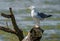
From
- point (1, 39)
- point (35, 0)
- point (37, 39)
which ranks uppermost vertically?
point (37, 39)

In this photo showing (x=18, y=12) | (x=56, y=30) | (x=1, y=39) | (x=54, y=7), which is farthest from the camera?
(x=54, y=7)

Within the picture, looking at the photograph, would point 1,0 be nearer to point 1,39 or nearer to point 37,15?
point 1,39

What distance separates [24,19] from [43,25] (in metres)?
1.91

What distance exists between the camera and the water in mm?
17353

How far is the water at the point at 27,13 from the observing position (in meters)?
17.4

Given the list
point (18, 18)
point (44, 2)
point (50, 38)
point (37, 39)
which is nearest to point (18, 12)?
point (18, 18)

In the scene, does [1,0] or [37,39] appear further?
[1,0]

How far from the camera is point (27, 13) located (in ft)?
65.4

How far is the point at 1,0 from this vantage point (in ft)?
79.6

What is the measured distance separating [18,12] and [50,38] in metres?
5.51

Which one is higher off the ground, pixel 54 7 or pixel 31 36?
pixel 31 36

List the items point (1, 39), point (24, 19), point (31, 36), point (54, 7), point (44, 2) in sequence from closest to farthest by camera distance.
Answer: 1. point (31, 36)
2. point (1, 39)
3. point (24, 19)
4. point (54, 7)
5. point (44, 2)

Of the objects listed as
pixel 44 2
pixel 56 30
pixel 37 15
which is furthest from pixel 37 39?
pixel 44 2

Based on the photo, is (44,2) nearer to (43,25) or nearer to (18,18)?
(18,18)
